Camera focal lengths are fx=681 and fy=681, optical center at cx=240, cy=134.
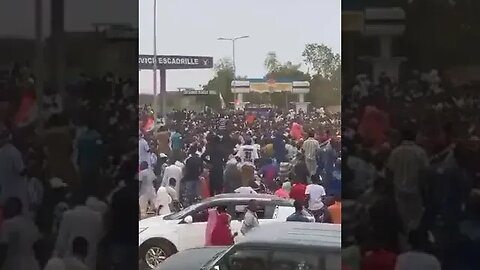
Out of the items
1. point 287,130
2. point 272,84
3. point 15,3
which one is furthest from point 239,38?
point 15,3

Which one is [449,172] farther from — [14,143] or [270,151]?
[14,143]

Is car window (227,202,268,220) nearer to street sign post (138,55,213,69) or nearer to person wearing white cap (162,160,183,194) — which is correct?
person wearing white cap (162,160,183,194)

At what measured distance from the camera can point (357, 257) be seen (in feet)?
7.11

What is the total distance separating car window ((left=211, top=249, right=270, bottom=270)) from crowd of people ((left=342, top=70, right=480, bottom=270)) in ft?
0.96

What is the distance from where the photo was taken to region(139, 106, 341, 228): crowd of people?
224cm

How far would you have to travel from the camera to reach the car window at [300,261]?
2.26 metres

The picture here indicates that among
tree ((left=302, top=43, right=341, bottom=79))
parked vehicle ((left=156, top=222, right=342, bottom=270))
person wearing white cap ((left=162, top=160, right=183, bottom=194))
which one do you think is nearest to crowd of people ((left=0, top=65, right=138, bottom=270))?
person wearing white cap ((left=162, top=160, right=183, bottom=194))

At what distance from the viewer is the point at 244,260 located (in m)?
2.32

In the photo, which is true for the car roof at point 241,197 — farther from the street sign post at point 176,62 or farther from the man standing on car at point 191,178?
the street sign post at point 176,62

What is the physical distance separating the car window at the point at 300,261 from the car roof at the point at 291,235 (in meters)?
0.03

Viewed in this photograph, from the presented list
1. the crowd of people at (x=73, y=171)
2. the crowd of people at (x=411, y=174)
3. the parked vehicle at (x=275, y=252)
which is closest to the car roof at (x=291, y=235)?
the parked vehicle at (x=275, y=252)

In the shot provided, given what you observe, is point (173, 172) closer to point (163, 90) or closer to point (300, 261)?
point (163, 90)

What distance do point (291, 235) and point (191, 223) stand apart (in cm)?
34

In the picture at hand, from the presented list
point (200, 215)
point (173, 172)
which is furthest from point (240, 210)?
point (173, 172)
